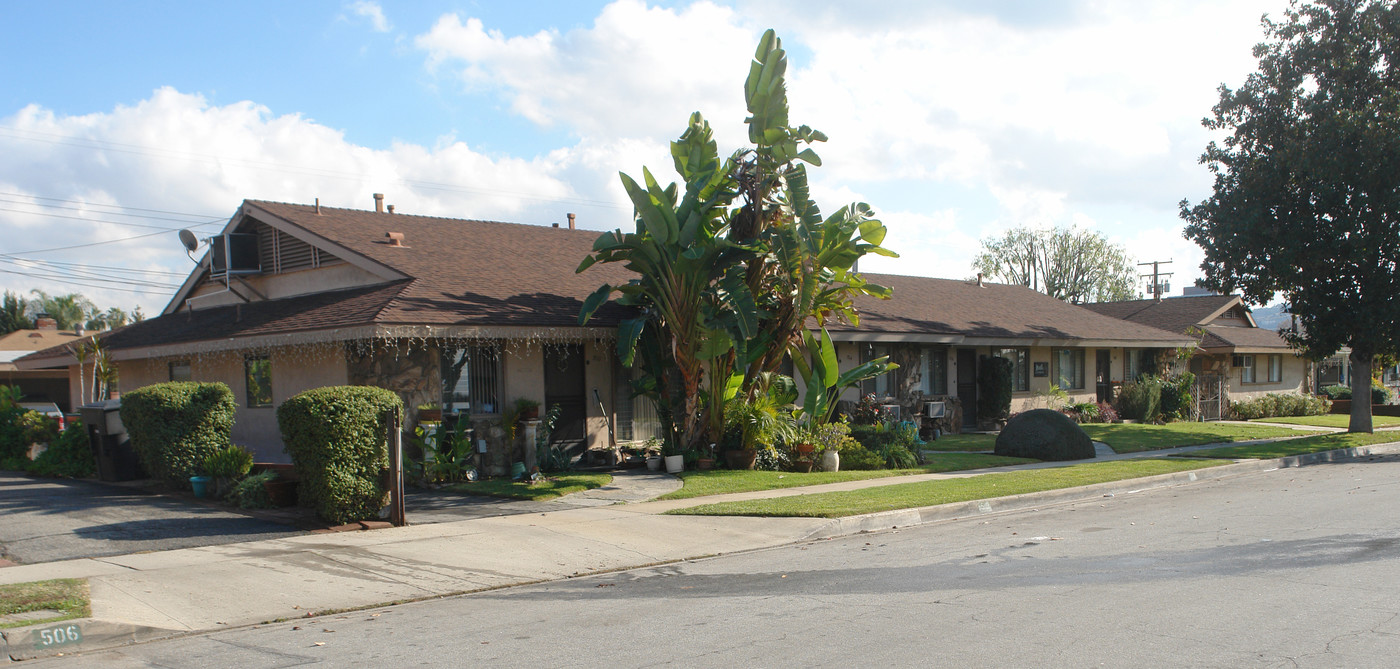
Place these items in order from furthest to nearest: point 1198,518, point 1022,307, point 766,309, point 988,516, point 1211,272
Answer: point 1022,307 < point 1211,272 < point 766,309 < point 988,516 < point 1198,518

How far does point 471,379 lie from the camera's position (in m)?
16.6

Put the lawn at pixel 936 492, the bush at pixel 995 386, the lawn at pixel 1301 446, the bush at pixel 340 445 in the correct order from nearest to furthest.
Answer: the bush at pixel 340 445 < the lawn at pixel 936 492 < the lawn at pixel 1301 446 < the bush at pixel 995 386

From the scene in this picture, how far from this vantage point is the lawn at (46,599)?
7.14 meters

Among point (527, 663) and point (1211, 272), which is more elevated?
point (1211, 272)

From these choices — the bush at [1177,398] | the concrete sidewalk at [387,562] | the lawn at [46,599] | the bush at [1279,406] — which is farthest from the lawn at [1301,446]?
A: the lawn at [46,599]

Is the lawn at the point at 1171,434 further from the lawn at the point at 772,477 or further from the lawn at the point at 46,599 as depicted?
the lawn at the point at 46,599

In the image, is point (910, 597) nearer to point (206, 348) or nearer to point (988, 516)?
point (988, 516)

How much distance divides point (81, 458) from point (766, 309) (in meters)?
12.2

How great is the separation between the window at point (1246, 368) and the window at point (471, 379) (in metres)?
29.6

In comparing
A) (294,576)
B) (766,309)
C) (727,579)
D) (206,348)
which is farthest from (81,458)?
(727,579)

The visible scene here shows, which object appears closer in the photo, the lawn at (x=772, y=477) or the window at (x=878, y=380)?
the lawn at (x=772, y=477)

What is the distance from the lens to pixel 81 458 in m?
17.0

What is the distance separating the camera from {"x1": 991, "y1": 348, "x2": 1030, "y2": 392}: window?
27.3m

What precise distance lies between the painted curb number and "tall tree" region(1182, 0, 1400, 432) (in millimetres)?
25121
